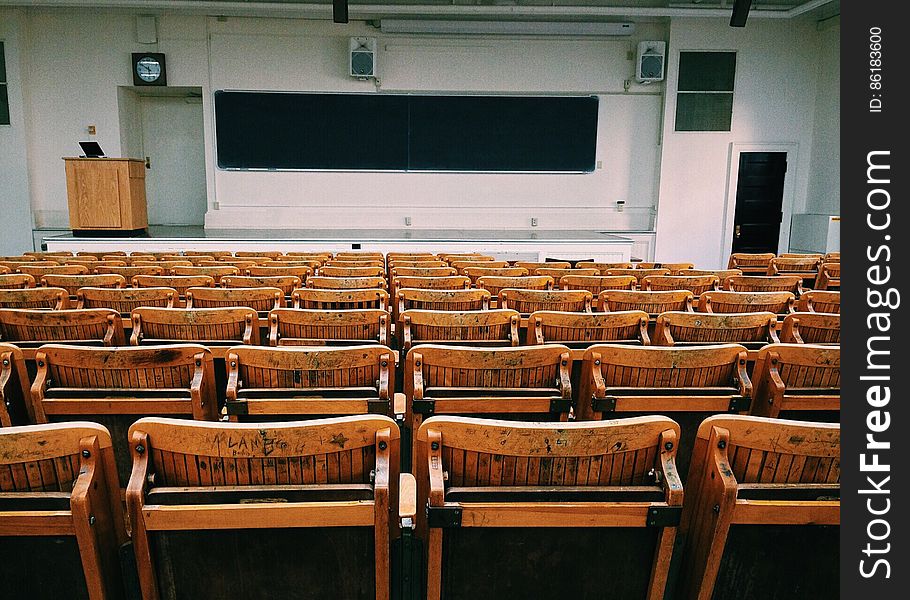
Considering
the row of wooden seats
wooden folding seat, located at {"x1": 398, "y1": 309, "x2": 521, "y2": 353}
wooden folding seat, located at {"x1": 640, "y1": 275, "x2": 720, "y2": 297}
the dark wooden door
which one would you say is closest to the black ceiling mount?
wooden folding seat, located at {"x1": 640, "y1": 275, "x2": 720, "y2": 297}

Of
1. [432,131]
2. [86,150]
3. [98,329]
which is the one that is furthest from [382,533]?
[432,131]

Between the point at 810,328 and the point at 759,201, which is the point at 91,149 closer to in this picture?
the point at 810,328

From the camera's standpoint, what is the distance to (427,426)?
1.42 metres

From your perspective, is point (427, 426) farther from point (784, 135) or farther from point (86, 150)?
point (784, 135)

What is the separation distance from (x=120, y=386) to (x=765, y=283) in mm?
4231

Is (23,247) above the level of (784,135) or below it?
below

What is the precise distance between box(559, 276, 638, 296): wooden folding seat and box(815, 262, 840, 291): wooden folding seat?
2174 millimetres

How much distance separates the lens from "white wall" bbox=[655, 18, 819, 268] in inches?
414

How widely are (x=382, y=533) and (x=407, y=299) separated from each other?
231cm

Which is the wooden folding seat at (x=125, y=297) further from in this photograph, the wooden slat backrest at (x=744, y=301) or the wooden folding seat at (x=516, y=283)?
the wooden slat backrest at (x=744, y=301)

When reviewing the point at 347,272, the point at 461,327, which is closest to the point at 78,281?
the point at 347,272
